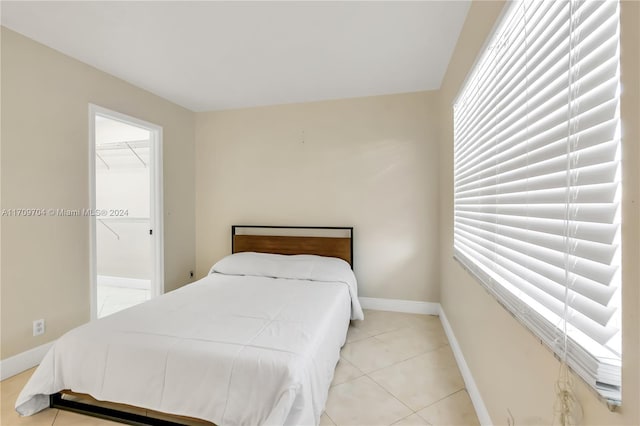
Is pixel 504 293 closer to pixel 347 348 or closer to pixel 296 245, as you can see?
pixel 347 348

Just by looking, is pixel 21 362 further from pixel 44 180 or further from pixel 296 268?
→ pixel 296 268

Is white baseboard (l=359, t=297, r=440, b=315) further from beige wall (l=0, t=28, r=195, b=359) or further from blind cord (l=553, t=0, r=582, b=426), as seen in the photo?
beige wall (l=0, t=28, r=195, b=359)

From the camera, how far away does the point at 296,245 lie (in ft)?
11.0

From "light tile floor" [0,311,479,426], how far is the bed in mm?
133

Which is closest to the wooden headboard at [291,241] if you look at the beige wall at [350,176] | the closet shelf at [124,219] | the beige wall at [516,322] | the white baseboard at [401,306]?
the beige wall at [350,176]

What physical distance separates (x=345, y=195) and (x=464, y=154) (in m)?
1.52

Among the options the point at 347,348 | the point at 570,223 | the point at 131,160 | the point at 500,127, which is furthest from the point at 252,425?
the point at 131,160

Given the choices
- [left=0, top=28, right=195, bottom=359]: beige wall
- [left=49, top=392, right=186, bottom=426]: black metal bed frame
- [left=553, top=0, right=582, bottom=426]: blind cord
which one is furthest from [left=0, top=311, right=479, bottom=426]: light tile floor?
[left=553, top=0, right=582, bottom=426]: blind cord

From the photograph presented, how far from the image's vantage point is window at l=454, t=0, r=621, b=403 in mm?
627

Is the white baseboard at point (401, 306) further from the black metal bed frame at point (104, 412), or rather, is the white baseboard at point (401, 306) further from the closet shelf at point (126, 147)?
the closet shelf at point (126, 147)

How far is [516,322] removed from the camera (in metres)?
1.11

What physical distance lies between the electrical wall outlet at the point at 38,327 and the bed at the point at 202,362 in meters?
0.78

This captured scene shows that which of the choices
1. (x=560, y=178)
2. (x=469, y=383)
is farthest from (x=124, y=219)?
(x=560, y=178)

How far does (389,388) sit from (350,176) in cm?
Answer: 215
